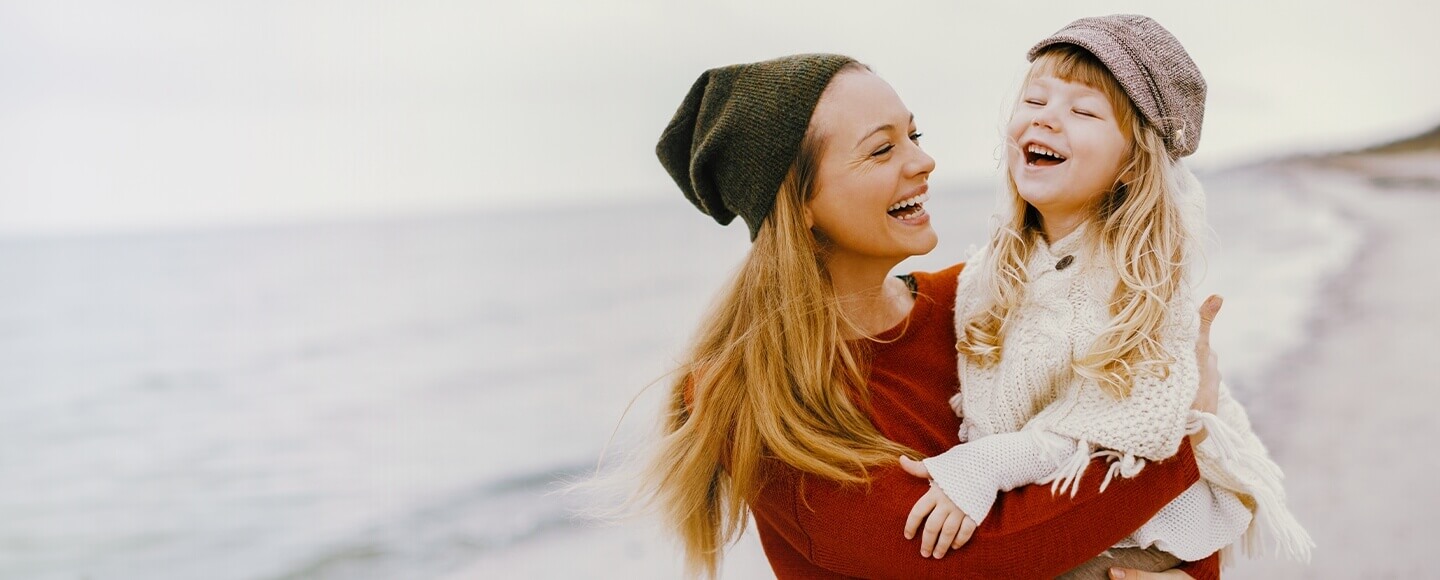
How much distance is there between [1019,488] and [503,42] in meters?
8.09

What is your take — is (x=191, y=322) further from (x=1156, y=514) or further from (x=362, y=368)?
(x=1156, y=514)

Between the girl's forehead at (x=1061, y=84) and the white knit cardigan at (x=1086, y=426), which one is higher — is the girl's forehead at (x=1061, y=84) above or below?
above

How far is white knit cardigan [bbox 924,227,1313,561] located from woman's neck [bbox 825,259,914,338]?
139 millimetres

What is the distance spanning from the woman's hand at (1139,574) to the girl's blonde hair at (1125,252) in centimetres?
29

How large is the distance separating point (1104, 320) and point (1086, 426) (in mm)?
176

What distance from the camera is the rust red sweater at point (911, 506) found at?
5.04 ft

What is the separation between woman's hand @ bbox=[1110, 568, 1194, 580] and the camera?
1.66m

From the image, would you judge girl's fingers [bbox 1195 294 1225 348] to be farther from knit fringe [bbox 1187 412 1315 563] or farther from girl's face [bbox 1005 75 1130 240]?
girl's face [bbox 1005 75 1130 240]

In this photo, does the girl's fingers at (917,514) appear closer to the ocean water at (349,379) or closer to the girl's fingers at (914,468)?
the girl's fingers at (914,468)

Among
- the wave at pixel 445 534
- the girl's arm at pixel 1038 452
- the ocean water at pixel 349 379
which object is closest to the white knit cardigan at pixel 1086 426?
the girl's arm at pixel 1038 452

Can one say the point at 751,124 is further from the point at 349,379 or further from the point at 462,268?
the point at 462,268

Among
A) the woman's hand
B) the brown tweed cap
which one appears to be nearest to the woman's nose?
the brown tweed cap

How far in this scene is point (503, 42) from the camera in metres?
9.05

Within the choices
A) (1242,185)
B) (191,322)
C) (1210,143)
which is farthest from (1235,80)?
(191,322)
